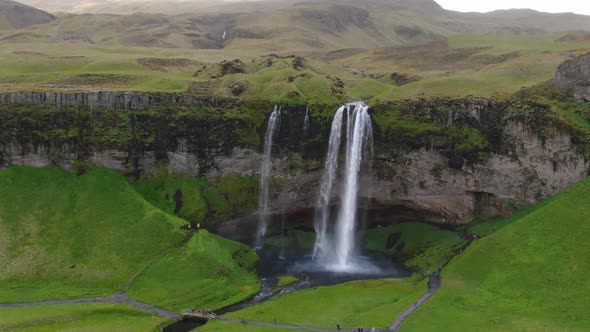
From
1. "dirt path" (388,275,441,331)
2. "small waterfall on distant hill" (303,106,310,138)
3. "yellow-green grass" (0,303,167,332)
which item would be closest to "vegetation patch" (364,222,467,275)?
"dirt path" (388,275,441,331)

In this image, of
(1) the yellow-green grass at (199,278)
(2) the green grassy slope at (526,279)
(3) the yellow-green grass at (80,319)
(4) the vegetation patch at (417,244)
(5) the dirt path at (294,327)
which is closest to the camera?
(2) the green grassy slope at (526,279)

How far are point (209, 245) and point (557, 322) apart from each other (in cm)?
3943

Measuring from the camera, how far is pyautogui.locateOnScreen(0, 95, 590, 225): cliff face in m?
71.1

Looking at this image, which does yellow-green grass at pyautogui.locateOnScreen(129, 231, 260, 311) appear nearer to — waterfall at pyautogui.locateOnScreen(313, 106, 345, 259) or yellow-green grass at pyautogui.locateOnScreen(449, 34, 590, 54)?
waterfall at pyautogui.locateOnScreen(313, 106, 345, 259)

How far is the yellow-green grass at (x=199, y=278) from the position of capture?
57250 millimetres

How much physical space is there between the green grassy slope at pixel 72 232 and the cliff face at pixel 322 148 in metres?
3.71

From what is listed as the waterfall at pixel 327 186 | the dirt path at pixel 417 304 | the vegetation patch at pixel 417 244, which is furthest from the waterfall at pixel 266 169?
the dirt path at pixel 417 304

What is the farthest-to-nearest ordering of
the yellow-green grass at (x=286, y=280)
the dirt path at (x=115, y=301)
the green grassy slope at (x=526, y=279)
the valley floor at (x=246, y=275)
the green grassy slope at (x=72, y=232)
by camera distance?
the yellow-green grass at (x=286, y=280), the green grassy slope at (x=72, y=232), the dirt path at (x=115, y=301), the valley floor at (x=246, y=275), the green grassy slope at (x=526, y=279)

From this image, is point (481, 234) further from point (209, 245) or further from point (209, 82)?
point (209, 82)

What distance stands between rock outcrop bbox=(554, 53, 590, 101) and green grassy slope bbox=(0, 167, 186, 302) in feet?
179

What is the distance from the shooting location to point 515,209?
70.3 metres

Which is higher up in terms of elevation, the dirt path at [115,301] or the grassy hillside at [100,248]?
the grassy hillside at [100,248]

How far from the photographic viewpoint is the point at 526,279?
5359 cm

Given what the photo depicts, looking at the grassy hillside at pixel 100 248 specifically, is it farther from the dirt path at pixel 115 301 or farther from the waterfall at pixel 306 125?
the waterfall at pixel 306 125
